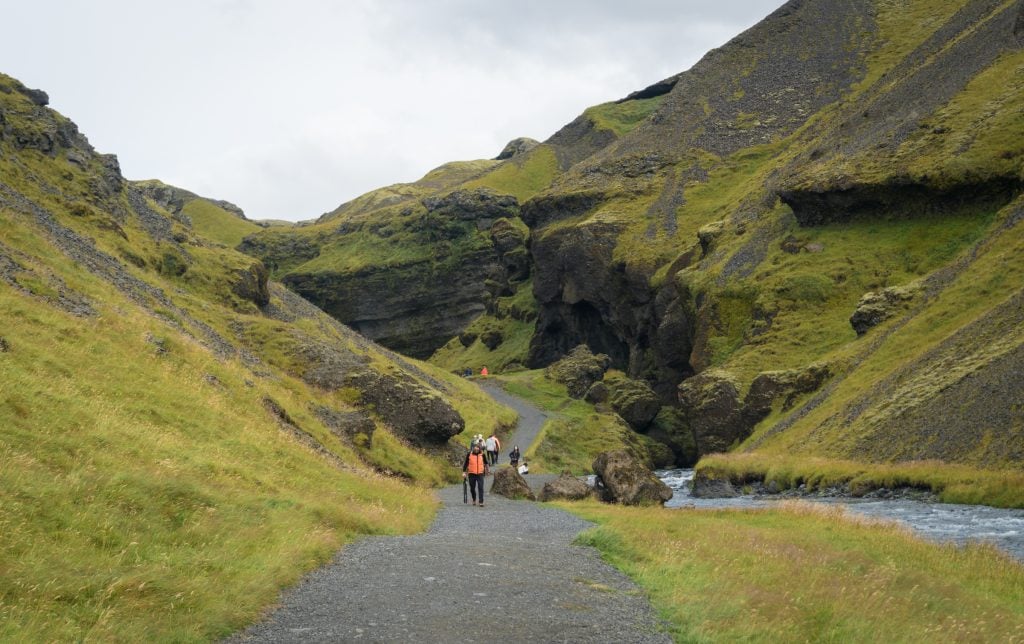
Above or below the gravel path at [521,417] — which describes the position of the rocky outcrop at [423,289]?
above

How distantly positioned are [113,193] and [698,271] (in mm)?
59540

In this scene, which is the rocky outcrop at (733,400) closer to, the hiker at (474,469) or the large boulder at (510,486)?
the large boulder at (510,486)

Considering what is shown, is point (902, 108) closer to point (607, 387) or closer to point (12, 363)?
point (607, 387)

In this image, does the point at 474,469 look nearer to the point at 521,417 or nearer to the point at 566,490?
the point at 566,490

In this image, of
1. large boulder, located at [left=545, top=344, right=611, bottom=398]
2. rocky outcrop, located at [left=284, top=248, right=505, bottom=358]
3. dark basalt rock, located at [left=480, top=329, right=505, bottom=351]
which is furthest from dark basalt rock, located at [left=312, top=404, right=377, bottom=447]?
rocky outcrop, located at [left=284, top=248, right=505, bottom=358]

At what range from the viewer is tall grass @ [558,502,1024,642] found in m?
12.2

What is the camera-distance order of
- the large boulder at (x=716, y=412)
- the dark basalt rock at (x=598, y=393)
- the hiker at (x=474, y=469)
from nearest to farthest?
1. the hiker at (x=474, y=469)
2. the large boulder at (x=716, y=412)
3. the dark basalt rock at (x=598, y=393)

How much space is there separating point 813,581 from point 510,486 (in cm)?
2363

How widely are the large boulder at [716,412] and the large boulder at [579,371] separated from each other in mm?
31982

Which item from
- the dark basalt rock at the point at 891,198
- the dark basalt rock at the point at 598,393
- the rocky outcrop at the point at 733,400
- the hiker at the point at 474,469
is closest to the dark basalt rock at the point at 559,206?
the dark basalt rock at the point at 891,198

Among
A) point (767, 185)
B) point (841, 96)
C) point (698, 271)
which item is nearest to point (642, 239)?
point (767, 185)

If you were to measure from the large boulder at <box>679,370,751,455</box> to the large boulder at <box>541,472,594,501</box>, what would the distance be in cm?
A: 2854

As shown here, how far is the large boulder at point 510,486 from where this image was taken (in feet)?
123

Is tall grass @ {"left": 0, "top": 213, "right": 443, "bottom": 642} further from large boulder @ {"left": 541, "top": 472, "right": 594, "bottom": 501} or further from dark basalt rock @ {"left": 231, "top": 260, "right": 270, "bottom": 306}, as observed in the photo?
dark basalt rock @ {"left": 231, "top": 260, "right": 270, "bottom": 306}
